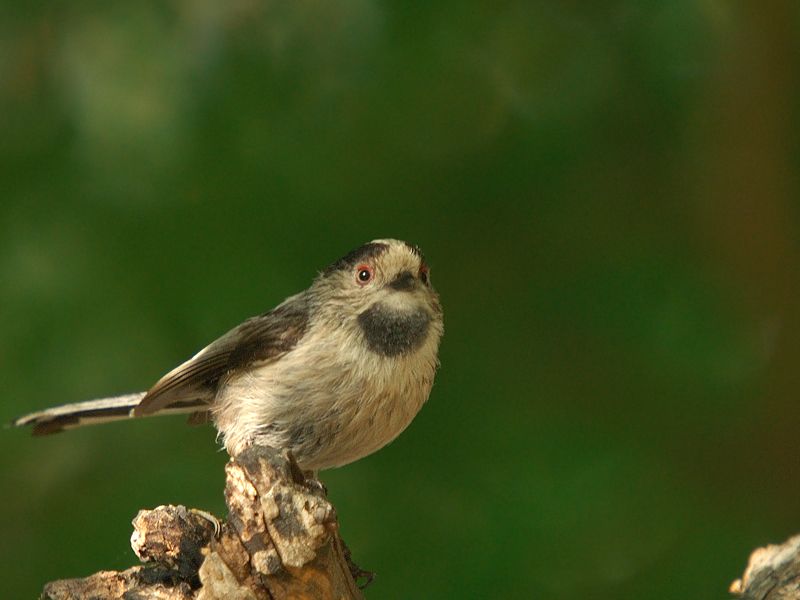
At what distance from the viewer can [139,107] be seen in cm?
384

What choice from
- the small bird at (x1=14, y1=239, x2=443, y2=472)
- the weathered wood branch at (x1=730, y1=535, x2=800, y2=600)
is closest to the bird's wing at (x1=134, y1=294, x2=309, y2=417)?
the small bird at (x1=14, y1=239, x2=443, y2=472)

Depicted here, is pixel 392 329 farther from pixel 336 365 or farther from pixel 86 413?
pixel 86 413

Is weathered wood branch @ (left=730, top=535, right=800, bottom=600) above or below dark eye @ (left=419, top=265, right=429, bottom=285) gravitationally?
below

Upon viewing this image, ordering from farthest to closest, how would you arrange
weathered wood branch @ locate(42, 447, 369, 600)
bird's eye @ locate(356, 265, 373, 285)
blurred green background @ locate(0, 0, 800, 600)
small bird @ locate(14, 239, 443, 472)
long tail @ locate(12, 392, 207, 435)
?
blurred green background @ locate(0, 0, 800, 600) < long tail @ locate(12, 392, 207, 435) < bird's eye @ locate(356, 265, 373, 285) < small bird @ locate(14, 239, 443, 472) < weathered wood branch @ locate(42, 447, 369, 600)

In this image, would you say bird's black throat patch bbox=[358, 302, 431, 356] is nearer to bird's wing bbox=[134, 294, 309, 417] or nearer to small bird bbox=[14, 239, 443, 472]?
small bird bbox=[14, 239, 443, 472]

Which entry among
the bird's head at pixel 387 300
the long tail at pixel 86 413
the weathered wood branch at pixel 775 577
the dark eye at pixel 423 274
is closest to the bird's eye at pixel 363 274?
the bird's head at pixel 387 300

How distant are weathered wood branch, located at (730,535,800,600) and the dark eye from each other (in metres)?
1.15

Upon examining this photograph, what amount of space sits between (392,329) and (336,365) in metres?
0.18

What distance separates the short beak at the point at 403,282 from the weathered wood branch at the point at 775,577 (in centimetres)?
114

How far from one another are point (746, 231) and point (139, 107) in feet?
7.94

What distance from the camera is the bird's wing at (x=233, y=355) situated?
9.60 feet

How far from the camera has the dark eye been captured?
2854 mm

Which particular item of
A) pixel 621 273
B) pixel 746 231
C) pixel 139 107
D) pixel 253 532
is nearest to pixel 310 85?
pixel 139 107

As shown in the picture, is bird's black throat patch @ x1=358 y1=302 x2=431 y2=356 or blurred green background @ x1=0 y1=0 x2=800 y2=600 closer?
bird's black throat patch @ x1=358 y1=302 x2=431 y2=356
